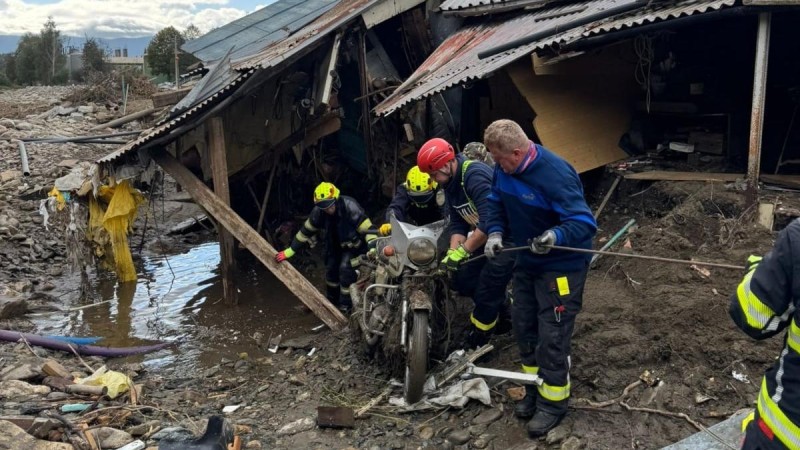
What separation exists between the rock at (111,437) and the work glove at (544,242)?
3.05 metres

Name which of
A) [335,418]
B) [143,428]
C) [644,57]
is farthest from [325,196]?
[644,57]

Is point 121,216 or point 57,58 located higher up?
point 57,58

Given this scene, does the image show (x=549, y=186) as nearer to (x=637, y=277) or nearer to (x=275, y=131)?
(x=637, y=277)

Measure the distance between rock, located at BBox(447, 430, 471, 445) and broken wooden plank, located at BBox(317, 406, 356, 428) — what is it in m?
0.78

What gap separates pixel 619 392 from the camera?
4.21m

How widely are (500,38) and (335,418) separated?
505 centimetres

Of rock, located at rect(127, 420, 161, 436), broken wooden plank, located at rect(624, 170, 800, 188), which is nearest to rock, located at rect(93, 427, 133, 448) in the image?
rock, located at rect(127, 420, 161, 436)

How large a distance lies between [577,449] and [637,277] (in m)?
2.06

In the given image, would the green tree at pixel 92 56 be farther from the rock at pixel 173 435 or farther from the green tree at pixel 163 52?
the rock at pixel 173 435

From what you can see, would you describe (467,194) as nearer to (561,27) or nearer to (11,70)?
(561,27)

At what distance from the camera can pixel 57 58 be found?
36.2 m

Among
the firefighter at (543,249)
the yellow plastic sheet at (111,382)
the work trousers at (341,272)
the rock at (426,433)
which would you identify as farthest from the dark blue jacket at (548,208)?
the yellow plastic sheet at (111,382)

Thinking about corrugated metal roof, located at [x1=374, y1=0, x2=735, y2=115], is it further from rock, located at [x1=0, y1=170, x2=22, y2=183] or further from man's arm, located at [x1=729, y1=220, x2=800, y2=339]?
rock, located at [x1=0, y1=170, x2=22, y2=183]

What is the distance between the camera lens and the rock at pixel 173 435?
4.01 meters
